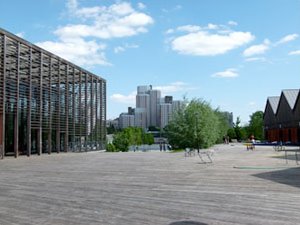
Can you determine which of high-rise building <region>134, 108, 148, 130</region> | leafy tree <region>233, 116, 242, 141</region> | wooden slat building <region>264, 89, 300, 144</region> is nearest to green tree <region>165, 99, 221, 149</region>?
wooden slat building <region>264, 89, 300, 144</region>

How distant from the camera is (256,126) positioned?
291ft

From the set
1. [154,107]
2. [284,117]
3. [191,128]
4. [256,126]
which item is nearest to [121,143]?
[191,128]

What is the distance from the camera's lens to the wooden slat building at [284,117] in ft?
202

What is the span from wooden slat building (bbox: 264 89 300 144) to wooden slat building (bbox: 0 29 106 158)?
32.7 meters

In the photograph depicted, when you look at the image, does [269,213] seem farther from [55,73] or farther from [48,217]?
[55,73]

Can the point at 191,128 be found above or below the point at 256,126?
below

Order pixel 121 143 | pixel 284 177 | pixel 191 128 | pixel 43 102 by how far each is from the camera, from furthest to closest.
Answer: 1. pixel 121 143
2. pixel 191 128
3. pixel 43 102
4. pixel 284 177

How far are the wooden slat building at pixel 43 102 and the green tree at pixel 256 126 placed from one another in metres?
50.2

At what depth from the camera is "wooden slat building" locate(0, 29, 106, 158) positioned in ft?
98.2

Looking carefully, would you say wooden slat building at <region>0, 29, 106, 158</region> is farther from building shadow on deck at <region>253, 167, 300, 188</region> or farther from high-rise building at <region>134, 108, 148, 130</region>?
high-rise building at <region>134, 108, 148, 130</region>

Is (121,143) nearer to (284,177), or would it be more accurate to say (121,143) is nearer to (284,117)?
(284,117)

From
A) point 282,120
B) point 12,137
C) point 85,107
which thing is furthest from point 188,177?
point 282,120

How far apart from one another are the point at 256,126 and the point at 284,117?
19643mm

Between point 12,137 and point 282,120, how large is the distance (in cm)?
5290
